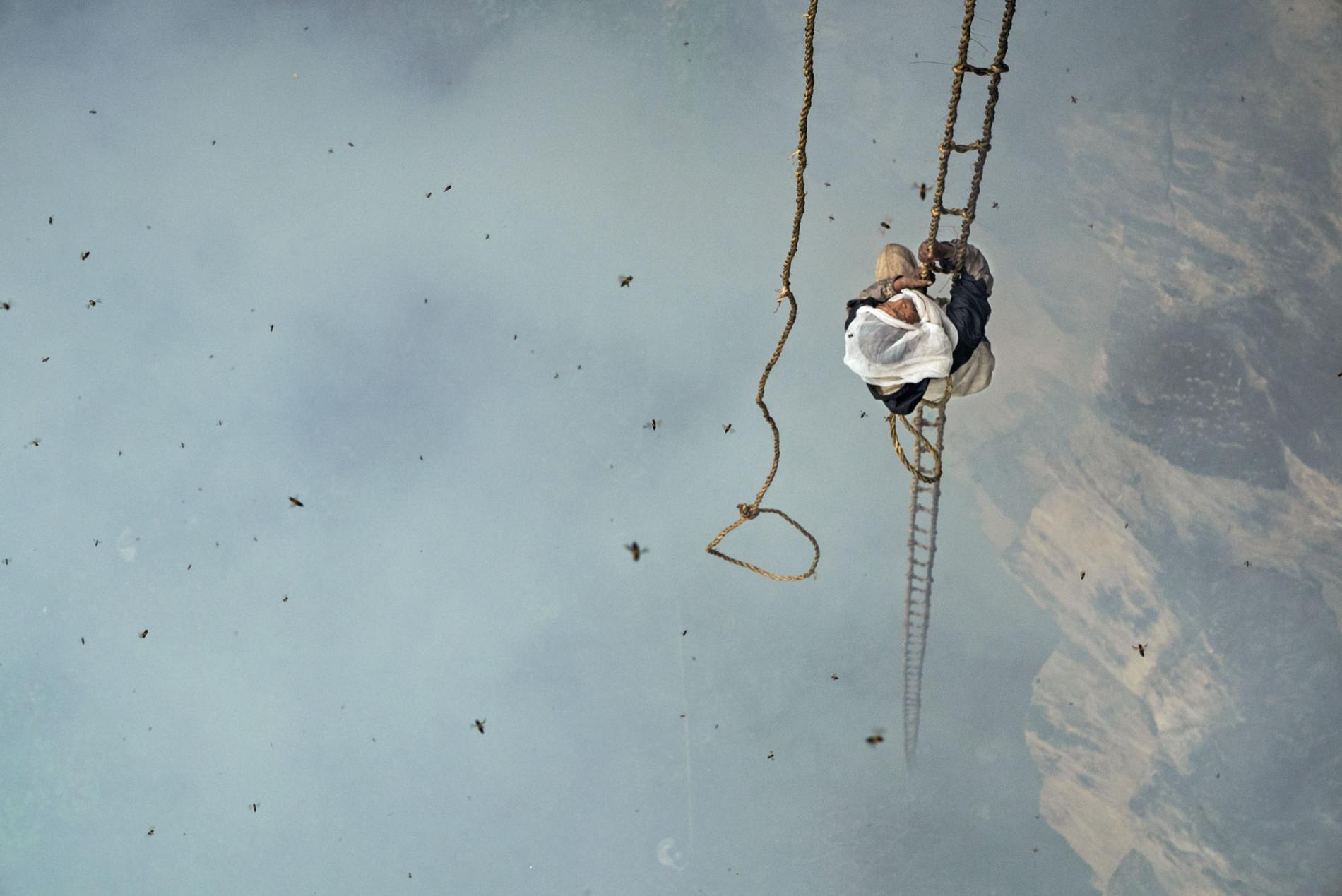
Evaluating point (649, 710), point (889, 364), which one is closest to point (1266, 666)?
point (649, 710)

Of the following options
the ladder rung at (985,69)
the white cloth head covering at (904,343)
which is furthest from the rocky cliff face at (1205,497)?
the white cloth head covering at (904,343)

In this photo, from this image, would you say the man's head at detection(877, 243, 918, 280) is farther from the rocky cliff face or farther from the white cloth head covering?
the rocky cliff face

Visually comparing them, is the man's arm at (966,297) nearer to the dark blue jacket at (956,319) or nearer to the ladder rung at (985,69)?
the dark blue jacket at (956,319)

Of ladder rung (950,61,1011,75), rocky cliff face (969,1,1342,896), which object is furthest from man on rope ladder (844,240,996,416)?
rocky cliff face (969,1,1342,896)

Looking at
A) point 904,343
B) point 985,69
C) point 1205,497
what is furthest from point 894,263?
point 1205,497

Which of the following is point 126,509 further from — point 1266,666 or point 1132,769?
point 1266,666

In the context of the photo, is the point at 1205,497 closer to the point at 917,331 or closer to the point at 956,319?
the point at 956,319

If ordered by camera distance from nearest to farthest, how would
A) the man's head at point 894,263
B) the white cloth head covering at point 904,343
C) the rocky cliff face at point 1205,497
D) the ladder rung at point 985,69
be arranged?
the ladder rung at point 985,69
the white cloth head covering at point 904,343
the man's head at point 894,263
the rocky cliff face at point 1205,497
